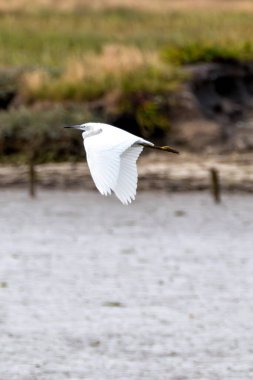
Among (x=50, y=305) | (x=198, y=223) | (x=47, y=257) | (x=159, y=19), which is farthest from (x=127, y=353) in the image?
(x=159, y=19)

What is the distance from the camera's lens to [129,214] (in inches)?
894

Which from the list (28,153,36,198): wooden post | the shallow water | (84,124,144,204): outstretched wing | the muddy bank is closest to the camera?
(84,124,144,204): outstretched wing

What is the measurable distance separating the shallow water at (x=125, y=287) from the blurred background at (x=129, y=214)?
0.03 m

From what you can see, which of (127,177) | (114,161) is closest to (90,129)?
(127,177)

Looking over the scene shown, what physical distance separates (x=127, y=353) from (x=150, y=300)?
7.81ft

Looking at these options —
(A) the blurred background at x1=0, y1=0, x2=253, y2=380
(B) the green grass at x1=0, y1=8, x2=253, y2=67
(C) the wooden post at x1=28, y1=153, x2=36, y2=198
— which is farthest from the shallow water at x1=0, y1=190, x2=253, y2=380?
(B) the green grass at x1=0, y1=8, x2=253, y2=67

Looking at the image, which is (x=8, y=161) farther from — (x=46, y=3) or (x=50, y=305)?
(x=46, y=3)

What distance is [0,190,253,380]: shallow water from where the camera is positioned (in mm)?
13633

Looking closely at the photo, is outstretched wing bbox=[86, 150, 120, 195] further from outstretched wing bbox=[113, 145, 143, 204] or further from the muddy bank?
the muddy bank

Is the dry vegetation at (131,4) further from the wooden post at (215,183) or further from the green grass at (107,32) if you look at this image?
the wooden post at (215,183)

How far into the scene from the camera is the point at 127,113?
26.5 meters

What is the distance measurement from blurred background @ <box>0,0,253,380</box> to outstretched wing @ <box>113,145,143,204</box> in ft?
13.9

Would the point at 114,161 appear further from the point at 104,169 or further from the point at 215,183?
the point at 215,183

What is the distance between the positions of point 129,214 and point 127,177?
14.0 metres
